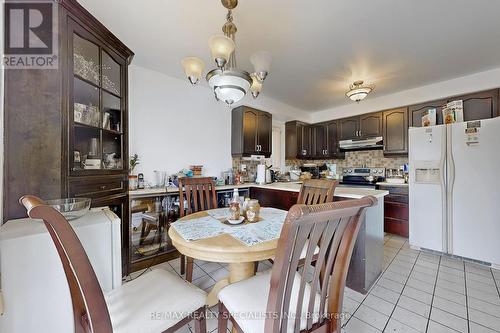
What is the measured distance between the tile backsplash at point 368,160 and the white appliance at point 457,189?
1002 millimetres

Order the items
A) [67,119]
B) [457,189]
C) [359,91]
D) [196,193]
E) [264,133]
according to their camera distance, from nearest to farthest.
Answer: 1. [67,119]
2. [196,193]
3. [457,189]
4. [359,91]
5. [264,133]

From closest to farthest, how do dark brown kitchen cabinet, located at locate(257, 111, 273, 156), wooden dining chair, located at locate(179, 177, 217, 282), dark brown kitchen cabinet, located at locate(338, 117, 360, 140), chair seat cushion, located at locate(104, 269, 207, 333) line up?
chair seat cushion, located at locate(104, 269, 207, 333), wooden dining chair, located at locate(179, 177, 217, 282), dark brown kitchen cabinet, located at locate(257, 111, 273, 156), dark brown kitchen cabinet, located at locate(338, 117, 360, 140)

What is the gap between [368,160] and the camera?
4.09 metres

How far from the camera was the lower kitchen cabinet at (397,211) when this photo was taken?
10.2 ft

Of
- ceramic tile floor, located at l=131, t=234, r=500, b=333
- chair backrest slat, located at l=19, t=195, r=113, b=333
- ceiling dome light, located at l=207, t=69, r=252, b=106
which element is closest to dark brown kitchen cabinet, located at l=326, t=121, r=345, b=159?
ceramic tile floor, located at l=131, t=234, r=500, b=333

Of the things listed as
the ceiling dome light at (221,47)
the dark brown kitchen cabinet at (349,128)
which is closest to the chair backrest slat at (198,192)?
the ceiling dome light at (221,47)

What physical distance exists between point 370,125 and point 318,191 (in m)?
2.73

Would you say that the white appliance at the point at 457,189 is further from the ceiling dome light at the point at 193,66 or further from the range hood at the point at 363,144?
the ceiling dome light at the point at 193,66

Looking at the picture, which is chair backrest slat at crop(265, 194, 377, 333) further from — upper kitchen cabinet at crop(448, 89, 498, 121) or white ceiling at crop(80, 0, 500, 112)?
upper kitchen cabinet at crop(448, 89, 498, 121)

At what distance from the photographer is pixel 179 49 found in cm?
222

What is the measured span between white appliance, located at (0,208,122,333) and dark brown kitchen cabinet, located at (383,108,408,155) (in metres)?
4.21

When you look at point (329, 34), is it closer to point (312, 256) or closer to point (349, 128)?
point (312, 256)

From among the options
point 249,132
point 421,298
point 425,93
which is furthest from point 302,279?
point 425,93

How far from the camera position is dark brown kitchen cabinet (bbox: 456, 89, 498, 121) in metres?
2.64
